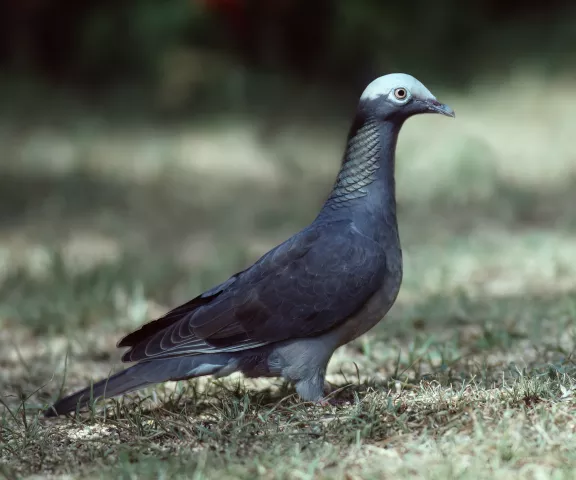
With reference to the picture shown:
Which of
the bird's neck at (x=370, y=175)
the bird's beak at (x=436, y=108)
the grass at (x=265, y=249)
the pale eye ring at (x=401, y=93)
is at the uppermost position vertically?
the pale eye ring at (x=401, y=93)

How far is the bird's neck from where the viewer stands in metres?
2.79

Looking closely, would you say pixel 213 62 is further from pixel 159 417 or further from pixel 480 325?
pixel 159 417

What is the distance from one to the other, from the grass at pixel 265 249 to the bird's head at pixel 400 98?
0.84m

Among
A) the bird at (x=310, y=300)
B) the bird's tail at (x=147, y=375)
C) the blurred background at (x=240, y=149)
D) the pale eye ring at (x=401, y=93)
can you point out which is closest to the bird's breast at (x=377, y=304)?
the bird at (x=310, y=300)

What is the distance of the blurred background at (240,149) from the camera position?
14.9 feet

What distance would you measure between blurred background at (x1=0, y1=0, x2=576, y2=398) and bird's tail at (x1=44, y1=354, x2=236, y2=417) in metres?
0.78

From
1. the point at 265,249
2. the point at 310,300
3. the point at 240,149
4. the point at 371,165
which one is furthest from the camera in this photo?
the point at 240,149

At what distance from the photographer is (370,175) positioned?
2.82 metres

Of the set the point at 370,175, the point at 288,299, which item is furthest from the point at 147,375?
the point at 370,175

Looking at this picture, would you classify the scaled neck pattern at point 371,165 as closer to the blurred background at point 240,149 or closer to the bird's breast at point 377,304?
the bird's breast at point 377,304

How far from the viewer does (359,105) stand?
9.28ft

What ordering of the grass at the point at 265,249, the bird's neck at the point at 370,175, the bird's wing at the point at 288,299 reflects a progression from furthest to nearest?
1. the bird's neck at the point at 370,175
2. the bird's wing at the point at 288,299
3. the grass at the point at 265,249

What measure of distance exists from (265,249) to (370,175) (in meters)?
2.82

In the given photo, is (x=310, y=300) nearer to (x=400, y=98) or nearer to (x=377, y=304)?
(x=377, y=304)
